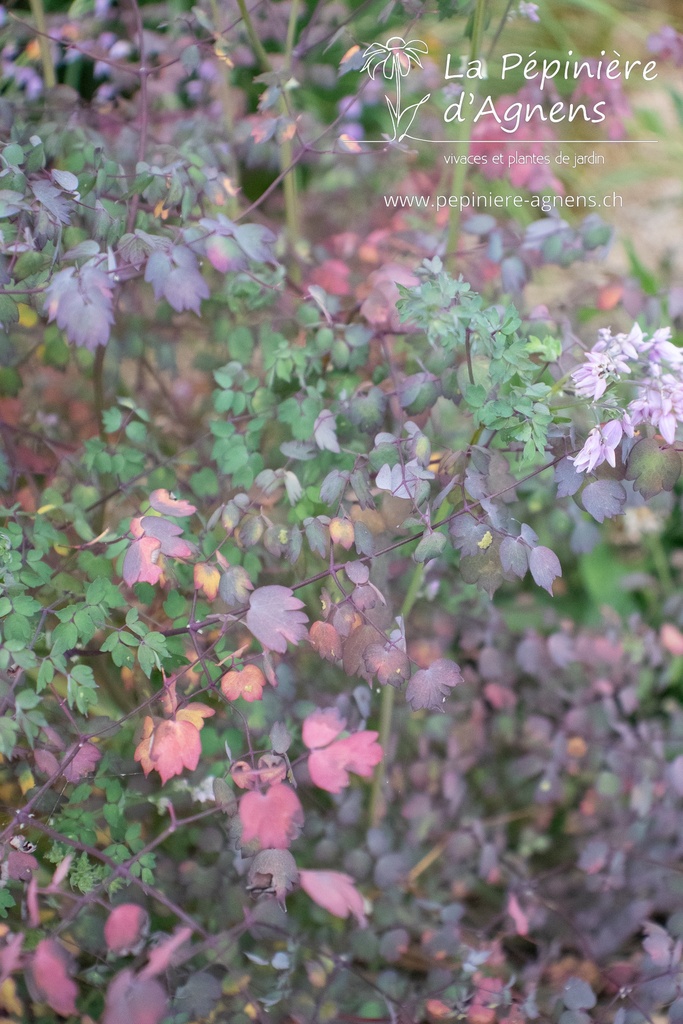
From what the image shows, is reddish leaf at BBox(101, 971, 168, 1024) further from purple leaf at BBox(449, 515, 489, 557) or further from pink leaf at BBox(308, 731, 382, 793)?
purple leaf at BBox(449, 515, 489, 557)

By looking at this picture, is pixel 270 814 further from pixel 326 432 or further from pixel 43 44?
pixel 43 44

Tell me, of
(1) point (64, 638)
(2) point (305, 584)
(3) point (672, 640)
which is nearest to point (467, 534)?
(2) point (305, 584)

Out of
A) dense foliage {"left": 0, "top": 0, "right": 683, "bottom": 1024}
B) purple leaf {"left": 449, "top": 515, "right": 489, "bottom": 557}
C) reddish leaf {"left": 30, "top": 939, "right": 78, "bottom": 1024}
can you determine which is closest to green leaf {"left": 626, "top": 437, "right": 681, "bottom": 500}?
dense foliage {"left": 0, "top": 0, "right": 683, "bottom": 1024}

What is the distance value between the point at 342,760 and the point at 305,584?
14 cm

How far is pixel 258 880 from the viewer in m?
0.62

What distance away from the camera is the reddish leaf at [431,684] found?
65cm

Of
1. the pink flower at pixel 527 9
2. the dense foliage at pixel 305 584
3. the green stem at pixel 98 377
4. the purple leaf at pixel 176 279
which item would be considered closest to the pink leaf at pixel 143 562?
the dense foliage at pixel 305 584

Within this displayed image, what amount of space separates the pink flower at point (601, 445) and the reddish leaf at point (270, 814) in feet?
1.11

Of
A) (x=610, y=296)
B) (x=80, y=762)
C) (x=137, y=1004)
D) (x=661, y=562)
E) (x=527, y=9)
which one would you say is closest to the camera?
(x=137, y=1004)

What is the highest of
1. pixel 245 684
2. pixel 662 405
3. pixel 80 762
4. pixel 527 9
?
pixel 527 9

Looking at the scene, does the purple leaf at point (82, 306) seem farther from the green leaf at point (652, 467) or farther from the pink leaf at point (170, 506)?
the green leaf at point (652, 467)

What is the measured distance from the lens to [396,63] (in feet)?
3.10

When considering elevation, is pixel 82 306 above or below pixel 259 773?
above

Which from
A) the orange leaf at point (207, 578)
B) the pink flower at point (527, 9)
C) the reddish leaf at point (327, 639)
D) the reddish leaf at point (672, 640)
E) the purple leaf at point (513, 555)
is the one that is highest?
the pink flower at point (527, 9)
